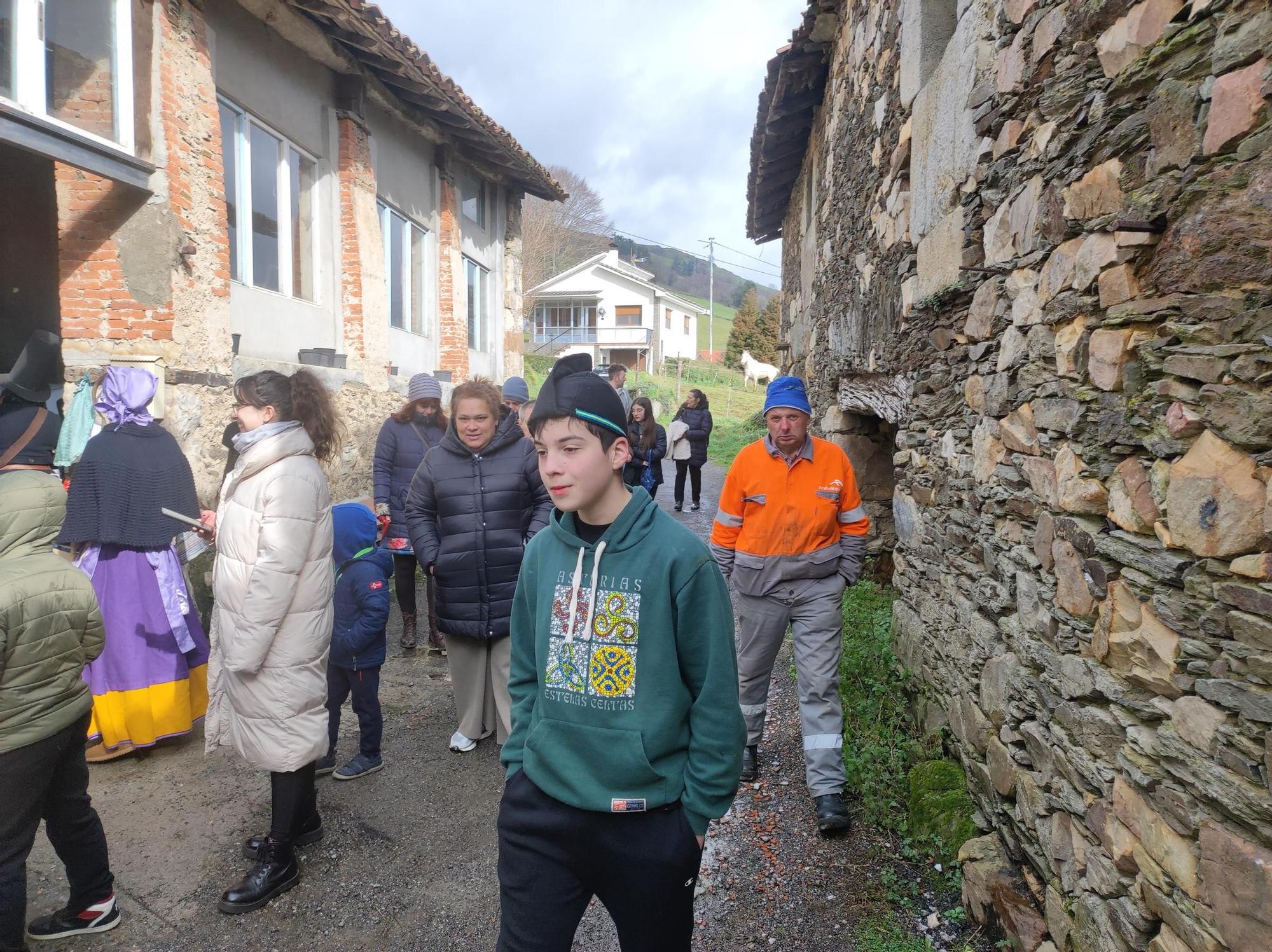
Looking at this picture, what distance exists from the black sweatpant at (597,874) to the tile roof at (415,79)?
7.03 m

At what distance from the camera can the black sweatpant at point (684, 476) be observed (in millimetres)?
10664

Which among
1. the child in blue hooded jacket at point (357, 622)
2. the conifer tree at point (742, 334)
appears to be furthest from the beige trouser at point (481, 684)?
the conifer tree at point (742, 334)

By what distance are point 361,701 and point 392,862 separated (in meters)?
0.87

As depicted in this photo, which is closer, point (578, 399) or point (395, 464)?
point (578, 399)

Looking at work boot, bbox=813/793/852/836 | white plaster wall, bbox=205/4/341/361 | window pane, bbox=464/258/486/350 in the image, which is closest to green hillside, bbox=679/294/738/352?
window pane, bbox=464/258/486/350

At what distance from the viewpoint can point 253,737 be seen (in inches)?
110

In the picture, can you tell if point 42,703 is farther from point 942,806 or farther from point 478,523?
point 942,806

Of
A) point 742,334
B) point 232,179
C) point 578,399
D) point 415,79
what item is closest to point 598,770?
point 578,399

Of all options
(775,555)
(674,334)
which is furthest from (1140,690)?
(674,334)

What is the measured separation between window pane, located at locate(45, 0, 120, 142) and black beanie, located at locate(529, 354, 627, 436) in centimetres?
498

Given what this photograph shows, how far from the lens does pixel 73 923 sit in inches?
101

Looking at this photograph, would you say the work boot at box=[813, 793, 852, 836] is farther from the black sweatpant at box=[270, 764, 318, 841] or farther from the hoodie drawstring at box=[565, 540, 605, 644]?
the black sweatpant at box=[270, 764, 318, 841]

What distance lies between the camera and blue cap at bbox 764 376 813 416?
3.48 m

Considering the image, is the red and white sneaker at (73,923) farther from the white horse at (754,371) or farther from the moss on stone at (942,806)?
the white horse at (754,371)
